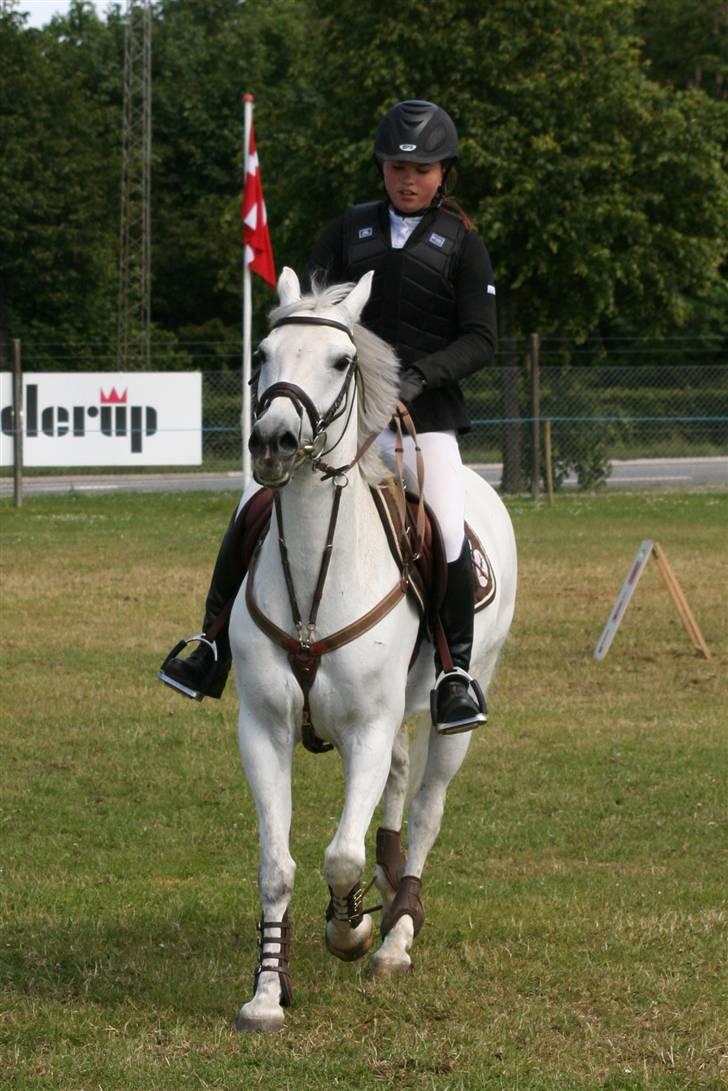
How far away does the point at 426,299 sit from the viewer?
6637mm

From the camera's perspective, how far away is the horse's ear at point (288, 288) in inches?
228

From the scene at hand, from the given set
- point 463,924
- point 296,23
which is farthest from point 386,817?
point 296,23

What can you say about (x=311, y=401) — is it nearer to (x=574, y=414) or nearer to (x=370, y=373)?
(x=370, y=373)

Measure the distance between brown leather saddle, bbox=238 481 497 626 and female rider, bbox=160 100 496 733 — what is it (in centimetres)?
6

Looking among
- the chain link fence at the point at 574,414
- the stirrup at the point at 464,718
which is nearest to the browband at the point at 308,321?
the stirrup at the point at 464,718

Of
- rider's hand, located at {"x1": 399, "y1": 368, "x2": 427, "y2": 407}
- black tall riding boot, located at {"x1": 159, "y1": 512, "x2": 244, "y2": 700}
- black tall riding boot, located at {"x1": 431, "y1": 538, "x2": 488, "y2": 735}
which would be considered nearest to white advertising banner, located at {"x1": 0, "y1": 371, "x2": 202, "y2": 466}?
black tall riding boot, located at {"x1": 159, "y1": 512, "x2": 244, "y2": 700}

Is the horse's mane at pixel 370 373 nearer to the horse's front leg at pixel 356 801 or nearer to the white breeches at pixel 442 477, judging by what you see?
the white breeches at pixel 442 477

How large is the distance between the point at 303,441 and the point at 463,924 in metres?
2.63

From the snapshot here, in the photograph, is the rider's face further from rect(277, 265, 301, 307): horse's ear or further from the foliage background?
the foliage background

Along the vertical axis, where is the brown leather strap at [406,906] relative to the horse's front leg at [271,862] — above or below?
below

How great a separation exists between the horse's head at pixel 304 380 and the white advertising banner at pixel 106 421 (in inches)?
836

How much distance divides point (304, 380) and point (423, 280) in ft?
4.55

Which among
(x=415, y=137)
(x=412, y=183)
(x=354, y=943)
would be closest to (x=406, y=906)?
(x=354, y=943)

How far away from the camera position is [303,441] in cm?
523
